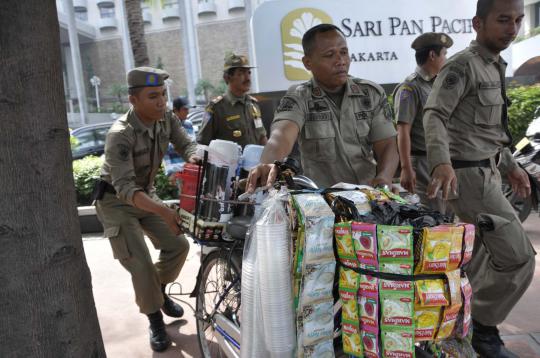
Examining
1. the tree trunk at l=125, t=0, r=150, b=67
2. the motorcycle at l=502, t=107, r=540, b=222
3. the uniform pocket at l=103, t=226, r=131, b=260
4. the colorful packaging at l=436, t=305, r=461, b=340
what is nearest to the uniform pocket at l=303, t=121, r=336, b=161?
the colorful packaging at l=436, t=305, r=461, b=340

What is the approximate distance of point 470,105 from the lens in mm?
2779

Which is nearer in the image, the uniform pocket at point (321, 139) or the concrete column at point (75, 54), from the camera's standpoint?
the uniform pocket at point (321, 139)

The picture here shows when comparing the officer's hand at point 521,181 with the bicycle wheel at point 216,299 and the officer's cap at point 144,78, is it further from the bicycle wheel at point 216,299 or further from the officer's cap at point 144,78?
Result: the officer's cap at point 144,78

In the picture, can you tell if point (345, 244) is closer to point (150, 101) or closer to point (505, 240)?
point (505, 240)

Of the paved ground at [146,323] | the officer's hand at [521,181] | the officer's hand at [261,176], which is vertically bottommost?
the paved ground at [146,323]

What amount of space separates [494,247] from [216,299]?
1.57m

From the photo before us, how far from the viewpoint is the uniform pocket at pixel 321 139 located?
8.68 feet

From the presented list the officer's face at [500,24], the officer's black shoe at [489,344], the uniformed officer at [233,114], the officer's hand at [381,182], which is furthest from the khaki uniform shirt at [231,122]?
the officer's black shoe at [489,344]

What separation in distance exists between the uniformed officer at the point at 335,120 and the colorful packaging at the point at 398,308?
40.2 inches

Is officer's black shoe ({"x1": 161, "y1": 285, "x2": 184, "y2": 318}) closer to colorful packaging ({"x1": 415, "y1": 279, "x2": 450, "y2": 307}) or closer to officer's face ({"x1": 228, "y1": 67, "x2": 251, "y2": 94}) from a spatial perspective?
officer's face ({"x1": 228, "y1": 67, "x2": 251, "y2": 94})

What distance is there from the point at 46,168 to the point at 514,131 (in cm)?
665

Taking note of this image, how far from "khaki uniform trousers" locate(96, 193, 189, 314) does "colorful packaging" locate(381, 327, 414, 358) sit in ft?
6.80

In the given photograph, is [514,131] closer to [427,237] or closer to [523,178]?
[523,178]

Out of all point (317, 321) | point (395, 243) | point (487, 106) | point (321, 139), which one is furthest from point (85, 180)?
point (395, 243)
